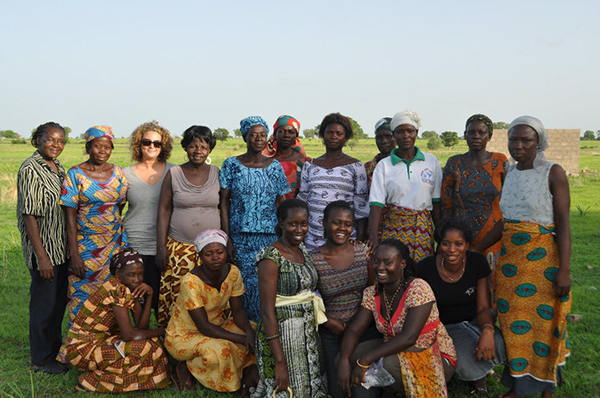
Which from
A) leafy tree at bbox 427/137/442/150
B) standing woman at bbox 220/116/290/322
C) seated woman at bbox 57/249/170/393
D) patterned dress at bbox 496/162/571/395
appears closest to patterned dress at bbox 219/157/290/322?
standing woman at bbox 220/116/290/322

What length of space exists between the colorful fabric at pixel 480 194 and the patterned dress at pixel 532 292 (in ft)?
1.63

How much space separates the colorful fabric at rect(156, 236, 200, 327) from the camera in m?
4.64

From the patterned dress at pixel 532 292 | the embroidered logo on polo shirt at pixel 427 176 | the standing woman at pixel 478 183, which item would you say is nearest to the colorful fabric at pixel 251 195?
the embroidered logo on polo shirt at pixel 427 176

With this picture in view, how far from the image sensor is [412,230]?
4.41 metres

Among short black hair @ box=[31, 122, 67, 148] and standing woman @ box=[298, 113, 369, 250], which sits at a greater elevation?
short black hair @ box=[31, 122, 67, 148]

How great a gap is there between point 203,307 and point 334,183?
63.4 inches

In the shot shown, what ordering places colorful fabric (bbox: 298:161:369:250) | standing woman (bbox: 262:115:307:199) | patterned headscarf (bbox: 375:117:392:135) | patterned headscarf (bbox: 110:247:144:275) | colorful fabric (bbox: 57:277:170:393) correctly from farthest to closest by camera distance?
1. patterned headscarf (bbox: 375:117:392:135)
2. standing woman (bbox: 262:115:307:199)
3. colorful fabric (bbox: 298:161:369:250)
4. patterned headscarf (bbox: 110:247:144:275)
5. colorful fabric (bbox: 57:277:170:393)

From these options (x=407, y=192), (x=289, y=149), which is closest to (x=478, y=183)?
(x=407, y=192)

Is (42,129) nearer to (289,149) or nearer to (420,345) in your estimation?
(289,149)

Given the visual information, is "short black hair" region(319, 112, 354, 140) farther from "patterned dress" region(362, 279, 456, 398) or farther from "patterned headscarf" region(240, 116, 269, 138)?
"patterned dress" region(362, 279, 456, 398)

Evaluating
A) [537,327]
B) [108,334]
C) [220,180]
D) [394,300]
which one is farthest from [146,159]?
[537,327]

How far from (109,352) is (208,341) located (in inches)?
34.4

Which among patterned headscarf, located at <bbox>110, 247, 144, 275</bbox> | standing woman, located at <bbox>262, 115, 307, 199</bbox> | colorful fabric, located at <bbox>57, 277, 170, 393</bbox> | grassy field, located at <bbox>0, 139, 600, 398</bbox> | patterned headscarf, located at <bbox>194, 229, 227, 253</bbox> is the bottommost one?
grassy field, located at <bbox>0, 139, 600, 398</bbox>

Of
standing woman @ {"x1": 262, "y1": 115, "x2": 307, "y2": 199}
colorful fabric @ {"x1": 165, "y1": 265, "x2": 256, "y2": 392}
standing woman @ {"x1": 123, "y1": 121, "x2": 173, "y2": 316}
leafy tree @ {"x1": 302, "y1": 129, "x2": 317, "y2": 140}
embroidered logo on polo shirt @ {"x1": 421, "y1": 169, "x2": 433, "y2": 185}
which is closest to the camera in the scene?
colorful fabric @ {"x1": 165, "y1": 265, "x2": 256, "y2": 392}
